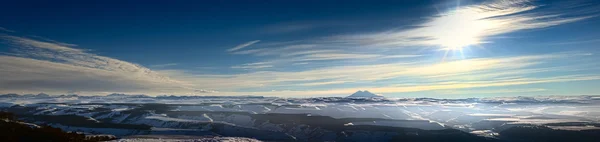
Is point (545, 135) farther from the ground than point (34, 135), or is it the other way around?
point (34, 135)

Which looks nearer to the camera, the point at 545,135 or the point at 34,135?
the point at 34,135

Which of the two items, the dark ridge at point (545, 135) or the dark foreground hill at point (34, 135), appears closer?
the dark foreground hill at point (34, 135)

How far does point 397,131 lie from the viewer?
166m

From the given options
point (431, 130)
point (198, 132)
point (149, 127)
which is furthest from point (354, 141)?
point (149, 127)

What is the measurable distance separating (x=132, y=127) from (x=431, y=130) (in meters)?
130

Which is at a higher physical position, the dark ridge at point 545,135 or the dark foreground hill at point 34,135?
the dark foreground hill at point 34,135

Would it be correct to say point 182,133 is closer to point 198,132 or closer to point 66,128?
point 198,132

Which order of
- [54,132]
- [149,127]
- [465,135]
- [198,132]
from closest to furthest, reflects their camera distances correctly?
[54,132] → [465,135] → [198,132] → [149,127]

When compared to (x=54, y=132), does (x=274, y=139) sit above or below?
below

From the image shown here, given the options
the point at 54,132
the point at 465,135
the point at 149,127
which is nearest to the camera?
the point at 54,132

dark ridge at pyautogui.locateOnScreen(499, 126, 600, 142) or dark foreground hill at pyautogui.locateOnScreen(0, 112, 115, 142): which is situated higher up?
dark foreground hill at pyautogui.locateOnScreen(0, 112, 115, 142)

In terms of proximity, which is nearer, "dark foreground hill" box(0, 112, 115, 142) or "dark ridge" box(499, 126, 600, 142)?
"dark foreground hill" box(0, 112, 115, 142)

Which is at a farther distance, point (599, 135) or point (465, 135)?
point (465, 135)

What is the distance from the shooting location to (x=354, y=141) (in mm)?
154875
